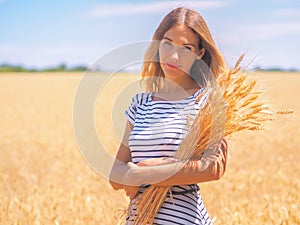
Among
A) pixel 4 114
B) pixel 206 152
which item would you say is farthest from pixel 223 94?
pixel 4 114

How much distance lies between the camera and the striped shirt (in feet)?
9.33

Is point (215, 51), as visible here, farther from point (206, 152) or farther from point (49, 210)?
point (49, 210)

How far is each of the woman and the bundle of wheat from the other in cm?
4

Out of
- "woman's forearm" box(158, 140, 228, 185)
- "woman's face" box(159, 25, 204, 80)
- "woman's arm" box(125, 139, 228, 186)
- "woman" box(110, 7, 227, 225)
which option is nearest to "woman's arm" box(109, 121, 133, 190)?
"woman" box(110, 7, 227, 225)

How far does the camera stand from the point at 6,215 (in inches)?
185

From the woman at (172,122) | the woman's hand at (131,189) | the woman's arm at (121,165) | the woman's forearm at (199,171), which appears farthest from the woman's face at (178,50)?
the woman's hand at (131,189)

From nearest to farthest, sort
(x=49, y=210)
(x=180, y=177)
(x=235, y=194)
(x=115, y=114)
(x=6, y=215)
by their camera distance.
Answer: (x=180, y=177), (x=115, y=114), (x=6, y=215), (x=49, y=210), (x=235, y=194)

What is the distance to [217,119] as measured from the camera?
9.23 ft

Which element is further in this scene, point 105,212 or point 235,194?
point 235,194

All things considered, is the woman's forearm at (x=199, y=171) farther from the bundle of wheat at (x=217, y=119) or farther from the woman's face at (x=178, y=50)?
the woman's face at (x=178, y=50)

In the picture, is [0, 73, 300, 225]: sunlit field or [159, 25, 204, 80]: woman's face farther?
[0, 73, 300, 225]: sunlit field

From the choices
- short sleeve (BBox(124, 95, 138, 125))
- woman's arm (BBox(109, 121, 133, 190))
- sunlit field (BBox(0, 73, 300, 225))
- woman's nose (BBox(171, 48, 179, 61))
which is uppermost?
woman's nose (BBox(171, 48, 179, 61))

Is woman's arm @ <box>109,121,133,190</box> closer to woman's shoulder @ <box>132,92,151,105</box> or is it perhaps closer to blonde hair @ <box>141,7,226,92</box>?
woman's shoulder @ <box>132,92,151,105</box>

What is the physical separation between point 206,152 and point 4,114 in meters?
17.8
